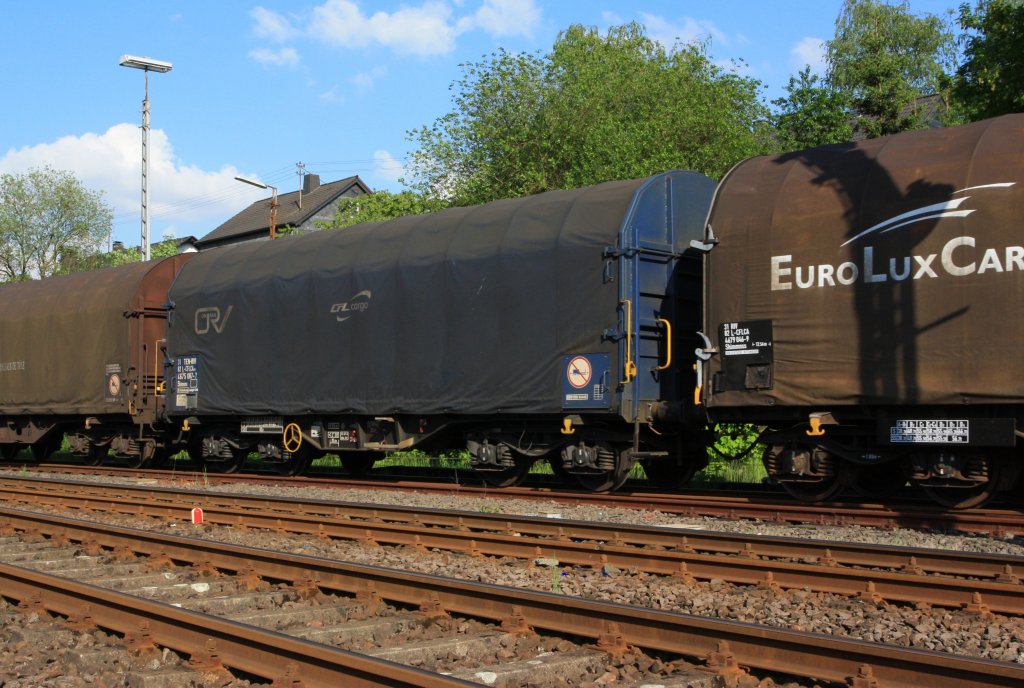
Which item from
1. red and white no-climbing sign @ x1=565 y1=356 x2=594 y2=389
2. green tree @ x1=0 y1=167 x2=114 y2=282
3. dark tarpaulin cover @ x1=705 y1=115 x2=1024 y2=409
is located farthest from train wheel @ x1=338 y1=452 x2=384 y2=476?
green tree @ x1=0 y1=167 x2=114 y2=282

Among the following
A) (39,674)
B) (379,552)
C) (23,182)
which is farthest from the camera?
(23,182)

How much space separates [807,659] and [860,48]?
1852 inches

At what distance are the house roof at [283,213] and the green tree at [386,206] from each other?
80.5 feet

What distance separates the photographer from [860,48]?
1866 inches

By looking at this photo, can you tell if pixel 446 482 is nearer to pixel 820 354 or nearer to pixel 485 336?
pixel 485 336

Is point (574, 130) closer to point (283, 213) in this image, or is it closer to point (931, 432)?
point (931, 432)

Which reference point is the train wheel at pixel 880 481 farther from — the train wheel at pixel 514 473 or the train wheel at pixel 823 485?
the train wheel at pixel 514 473

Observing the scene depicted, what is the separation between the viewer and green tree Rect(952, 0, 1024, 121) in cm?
1992

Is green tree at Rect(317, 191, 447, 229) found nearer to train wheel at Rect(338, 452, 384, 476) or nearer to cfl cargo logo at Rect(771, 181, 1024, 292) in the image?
train wheel at Rect(338, 452, 384, 476)

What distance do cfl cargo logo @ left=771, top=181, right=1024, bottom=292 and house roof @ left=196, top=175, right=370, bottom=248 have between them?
58.7m

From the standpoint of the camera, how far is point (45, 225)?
58625 mm

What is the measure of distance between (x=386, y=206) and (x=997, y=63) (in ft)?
78.0

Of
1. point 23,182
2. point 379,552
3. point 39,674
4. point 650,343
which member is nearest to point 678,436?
point 650,343

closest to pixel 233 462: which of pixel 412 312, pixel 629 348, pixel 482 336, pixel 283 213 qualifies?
pixel 412 312
